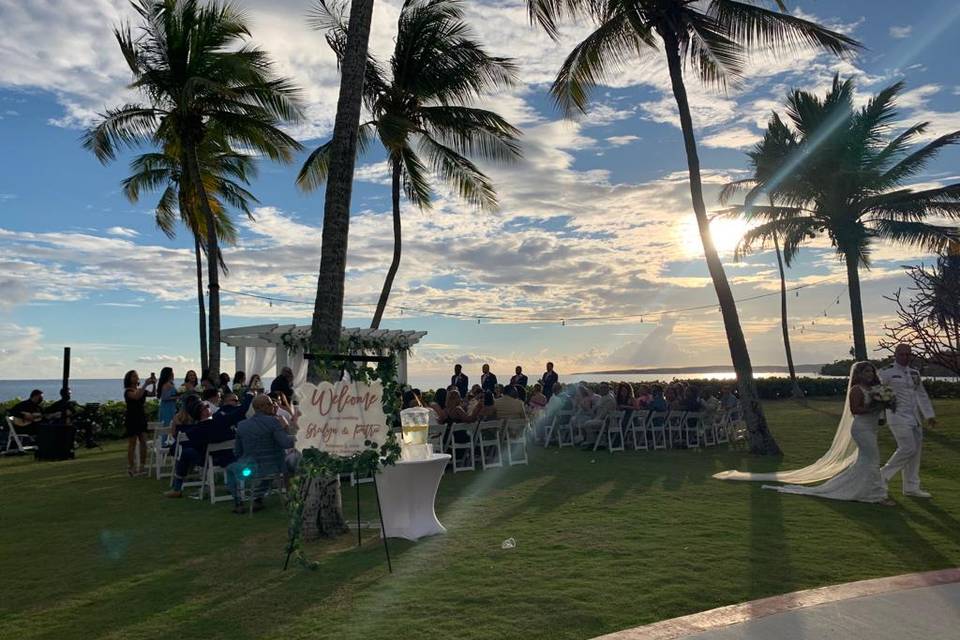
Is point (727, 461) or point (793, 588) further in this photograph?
point (727, 461)

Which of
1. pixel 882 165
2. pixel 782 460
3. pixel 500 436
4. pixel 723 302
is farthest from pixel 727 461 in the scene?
pixel 882 165

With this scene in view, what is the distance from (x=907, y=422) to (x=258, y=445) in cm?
765

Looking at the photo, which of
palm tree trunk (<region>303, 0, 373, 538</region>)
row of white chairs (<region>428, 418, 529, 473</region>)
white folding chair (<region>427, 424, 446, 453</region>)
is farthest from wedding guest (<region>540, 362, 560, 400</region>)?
palm tree trunk (<region>303, 0, 373, 538</region>)

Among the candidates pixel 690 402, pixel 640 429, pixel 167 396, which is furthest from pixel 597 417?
pixel 167 396

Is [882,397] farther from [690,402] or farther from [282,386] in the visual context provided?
[282,386]

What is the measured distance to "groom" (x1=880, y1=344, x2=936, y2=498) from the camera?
26.6 ft

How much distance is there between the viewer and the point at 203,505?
27.4ft

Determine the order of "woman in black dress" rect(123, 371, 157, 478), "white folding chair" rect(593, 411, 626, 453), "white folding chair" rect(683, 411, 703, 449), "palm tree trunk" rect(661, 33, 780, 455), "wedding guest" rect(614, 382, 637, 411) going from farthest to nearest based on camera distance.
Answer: "white folding chair" rect(683, 411, 703, 449) < "wedding guest" rect(614, 382, 637, 411) < "white folding chair" rect(593, 411, 626, 453) < "palm tree trunk" rect(661, 33, 780, 455) < "woman in black dress" rect(123, 371, 157, 478)

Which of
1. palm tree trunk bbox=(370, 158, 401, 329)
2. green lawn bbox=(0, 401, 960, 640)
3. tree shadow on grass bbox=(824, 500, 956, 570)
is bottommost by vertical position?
tree shadow on grass bbox=(824, 500, 956, 570)

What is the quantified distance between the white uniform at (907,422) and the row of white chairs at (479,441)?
535 cm

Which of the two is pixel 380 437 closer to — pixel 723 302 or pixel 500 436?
pixel 500 436

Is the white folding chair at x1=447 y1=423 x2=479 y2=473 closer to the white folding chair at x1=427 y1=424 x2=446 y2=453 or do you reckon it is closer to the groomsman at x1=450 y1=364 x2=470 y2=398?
the white folding chair at x1=427 y1=424 x2=446 y2=453

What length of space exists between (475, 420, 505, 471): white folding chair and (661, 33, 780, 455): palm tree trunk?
4643mm

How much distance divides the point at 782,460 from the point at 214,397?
951 cm
